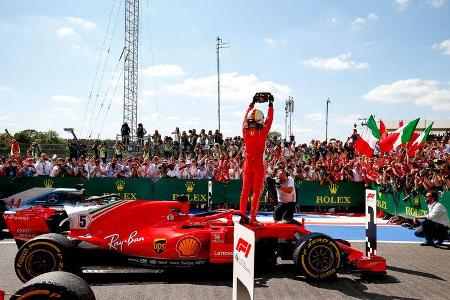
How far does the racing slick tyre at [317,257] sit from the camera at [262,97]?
241 centimetres

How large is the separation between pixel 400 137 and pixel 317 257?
10.8m

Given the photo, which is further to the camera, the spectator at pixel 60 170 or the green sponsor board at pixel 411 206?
the spectator at pixel 60 170

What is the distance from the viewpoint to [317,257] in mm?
Answer: 6477

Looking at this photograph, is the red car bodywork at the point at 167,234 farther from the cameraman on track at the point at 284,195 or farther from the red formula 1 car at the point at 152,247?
the cameraman on track at the point at 284,195

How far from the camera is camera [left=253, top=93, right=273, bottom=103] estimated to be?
24.4 ft

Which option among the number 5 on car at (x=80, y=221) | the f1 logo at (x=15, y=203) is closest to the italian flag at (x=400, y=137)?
the number 5 on car at (x=80, y=221)

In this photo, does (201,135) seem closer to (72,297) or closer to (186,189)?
(186,189)

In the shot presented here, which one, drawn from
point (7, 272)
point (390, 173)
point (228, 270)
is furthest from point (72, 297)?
point (390, 173)

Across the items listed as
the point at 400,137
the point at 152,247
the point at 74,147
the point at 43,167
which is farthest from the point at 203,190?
the point at 152,247

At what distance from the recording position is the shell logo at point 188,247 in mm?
6410

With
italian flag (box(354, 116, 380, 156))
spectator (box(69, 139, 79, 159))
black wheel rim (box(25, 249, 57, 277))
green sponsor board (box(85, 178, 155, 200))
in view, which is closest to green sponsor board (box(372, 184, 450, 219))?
italian flag (box(354, 116, 380, 156))

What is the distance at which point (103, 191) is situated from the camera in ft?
53.5

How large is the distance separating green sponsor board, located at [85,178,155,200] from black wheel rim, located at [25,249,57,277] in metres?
10.2

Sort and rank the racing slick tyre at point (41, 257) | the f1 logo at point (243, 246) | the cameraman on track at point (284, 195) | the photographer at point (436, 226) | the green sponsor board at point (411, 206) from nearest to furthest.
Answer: the f1 logo at point (243, 246), the racing slick tyre at point (41, 257), the cameraman on track at point (284, 195), the photographer at point (436, 226), the green sponsor board at point (411, 206)
